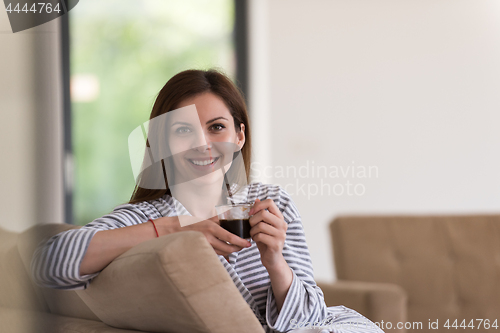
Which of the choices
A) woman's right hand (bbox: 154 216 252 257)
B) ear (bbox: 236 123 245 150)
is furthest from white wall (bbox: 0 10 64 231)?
ear (bbox: 236 123 245 150)

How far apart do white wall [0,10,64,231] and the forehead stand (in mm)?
559

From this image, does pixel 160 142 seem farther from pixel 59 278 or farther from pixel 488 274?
pixel 488 274

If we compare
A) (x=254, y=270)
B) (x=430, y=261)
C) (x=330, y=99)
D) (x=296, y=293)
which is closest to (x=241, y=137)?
(x=254, y=270)

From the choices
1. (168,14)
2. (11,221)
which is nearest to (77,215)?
(168,14)

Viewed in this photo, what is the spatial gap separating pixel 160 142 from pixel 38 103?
0.59 m

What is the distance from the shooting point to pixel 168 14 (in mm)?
3568

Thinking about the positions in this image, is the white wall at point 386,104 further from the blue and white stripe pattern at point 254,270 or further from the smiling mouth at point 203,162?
the smiling mouth at point 203,162

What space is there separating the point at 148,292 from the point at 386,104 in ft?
9.62

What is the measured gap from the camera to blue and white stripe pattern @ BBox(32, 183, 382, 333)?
34.8 inches

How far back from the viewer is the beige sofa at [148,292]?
0.76 meters

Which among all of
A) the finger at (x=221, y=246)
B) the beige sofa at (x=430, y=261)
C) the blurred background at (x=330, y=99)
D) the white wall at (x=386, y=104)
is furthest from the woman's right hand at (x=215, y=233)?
the white wall at (x=386, y=104)

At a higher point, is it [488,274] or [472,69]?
[472,69]

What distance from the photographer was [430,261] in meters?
2.04

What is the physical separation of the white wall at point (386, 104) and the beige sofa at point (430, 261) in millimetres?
1175
